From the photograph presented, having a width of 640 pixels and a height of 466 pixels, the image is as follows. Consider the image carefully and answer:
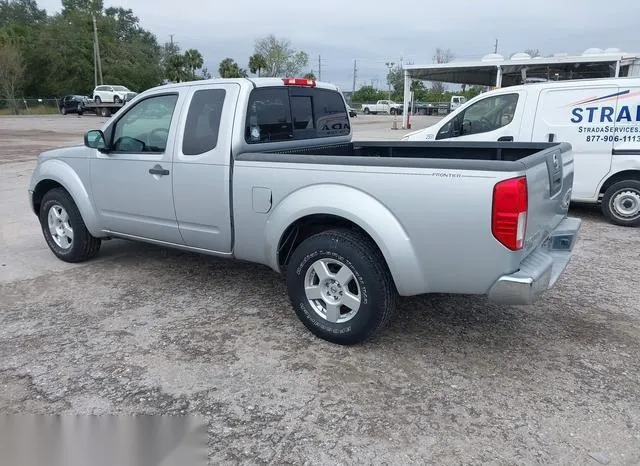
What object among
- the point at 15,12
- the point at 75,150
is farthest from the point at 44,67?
the point at 75,150

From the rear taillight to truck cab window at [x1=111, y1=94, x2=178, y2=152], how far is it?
9.55ft

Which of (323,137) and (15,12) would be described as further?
(15,12)

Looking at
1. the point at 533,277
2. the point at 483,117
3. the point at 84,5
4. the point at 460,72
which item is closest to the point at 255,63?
the point at 84,5

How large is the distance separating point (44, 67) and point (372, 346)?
72.5m

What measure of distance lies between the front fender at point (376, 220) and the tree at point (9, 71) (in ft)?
204

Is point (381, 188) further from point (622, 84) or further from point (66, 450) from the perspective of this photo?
point (622, 84)

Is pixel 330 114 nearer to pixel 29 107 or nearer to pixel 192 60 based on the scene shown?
pixel 29 107

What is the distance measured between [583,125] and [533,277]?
→ 5.25 meters

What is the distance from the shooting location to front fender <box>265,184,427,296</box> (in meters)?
3.31

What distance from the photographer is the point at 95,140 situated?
495cm

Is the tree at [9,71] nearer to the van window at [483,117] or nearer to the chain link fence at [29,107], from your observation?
the chain link fence at [29,107]

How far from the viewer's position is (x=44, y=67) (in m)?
64.2

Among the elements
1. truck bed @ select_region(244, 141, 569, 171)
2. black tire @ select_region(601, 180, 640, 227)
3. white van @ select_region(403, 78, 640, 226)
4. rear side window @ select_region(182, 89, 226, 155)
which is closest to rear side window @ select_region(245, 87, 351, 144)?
truck bed @ select_region(244, 141, 569, 171)

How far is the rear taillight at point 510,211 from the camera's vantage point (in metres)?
2.93
